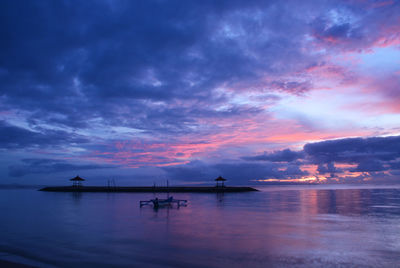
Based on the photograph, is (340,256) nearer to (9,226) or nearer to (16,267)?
(16,267)

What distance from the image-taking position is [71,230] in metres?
22.6

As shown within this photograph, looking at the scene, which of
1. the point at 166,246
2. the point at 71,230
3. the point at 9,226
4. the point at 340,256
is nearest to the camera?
the point at 340,256

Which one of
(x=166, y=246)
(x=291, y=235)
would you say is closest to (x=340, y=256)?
(x=291, y=235)

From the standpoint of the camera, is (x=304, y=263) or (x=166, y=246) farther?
(x=166, y=246)

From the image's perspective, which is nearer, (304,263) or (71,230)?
(304,263)

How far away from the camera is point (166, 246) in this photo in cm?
1719

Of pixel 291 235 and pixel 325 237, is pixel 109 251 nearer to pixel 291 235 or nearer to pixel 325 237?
pixel 291 235

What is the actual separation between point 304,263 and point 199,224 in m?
13.1

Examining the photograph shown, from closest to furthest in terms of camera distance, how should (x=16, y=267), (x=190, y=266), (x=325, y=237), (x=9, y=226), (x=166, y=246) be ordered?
(x=16, y=267), (x=190, y=266), (x=166, y=246), (x=325, y=237), (x=9, y=226)

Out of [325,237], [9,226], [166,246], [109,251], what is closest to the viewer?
[109,251]

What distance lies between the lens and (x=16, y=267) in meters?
11.5

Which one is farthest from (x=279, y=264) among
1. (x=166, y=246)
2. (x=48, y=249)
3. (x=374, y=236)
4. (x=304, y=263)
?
(x=48, y=249)

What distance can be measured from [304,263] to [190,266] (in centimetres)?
543

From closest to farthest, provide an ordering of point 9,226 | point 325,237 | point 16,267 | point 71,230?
point 16,267
point 325,237
point 71,230
point 9,226
